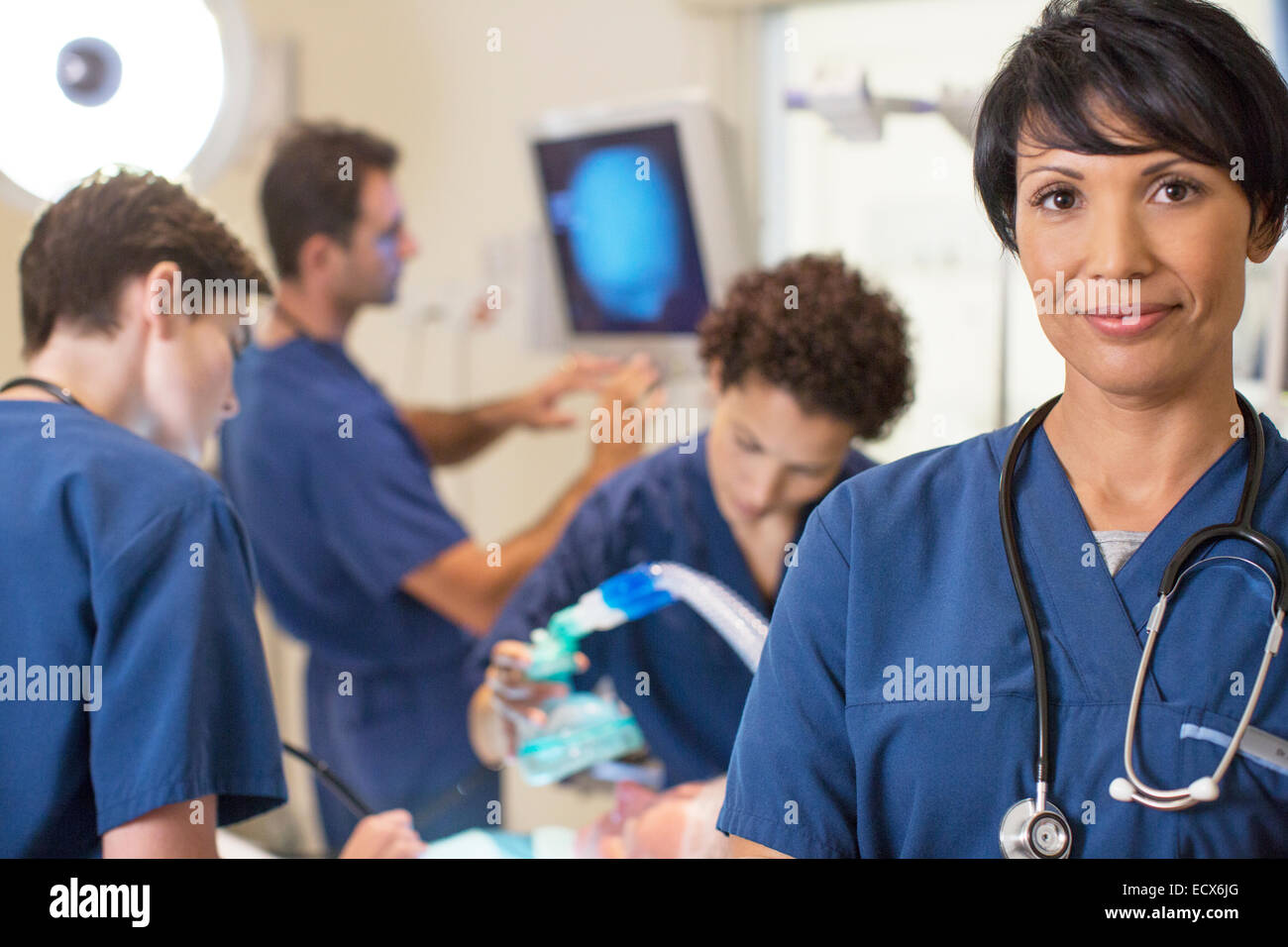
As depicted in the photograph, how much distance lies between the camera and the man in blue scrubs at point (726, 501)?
1.31 meters

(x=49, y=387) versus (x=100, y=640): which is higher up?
(x=49, y=387)

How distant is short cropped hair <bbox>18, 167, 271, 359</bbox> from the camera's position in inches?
37.8

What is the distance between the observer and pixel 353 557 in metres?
1.85

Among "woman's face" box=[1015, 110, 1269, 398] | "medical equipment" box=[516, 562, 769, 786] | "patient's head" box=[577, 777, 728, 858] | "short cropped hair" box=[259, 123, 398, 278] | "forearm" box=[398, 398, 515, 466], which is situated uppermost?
"short cropped hair" box=[259, 123, 398, 278]

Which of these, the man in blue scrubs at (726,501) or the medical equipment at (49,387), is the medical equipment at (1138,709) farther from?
the medical equipment at (49,387)

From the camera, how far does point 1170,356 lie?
0.72m

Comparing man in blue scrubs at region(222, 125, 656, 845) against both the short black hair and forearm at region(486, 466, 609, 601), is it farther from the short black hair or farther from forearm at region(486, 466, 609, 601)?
the short black hair

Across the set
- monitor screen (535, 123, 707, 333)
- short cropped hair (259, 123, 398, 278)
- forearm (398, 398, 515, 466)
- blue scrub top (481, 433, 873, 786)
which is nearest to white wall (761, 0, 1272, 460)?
monitor screen (535, 123, 707, 333)

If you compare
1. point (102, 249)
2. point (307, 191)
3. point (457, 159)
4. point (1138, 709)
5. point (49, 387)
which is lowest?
point (1138, 709)

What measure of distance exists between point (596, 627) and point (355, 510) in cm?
63

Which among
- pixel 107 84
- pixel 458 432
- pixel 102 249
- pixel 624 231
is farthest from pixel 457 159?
pixel 102 249

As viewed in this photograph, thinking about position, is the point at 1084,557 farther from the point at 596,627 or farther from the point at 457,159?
the point at 457,159

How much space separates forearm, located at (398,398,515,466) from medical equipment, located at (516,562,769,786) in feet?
2.83
